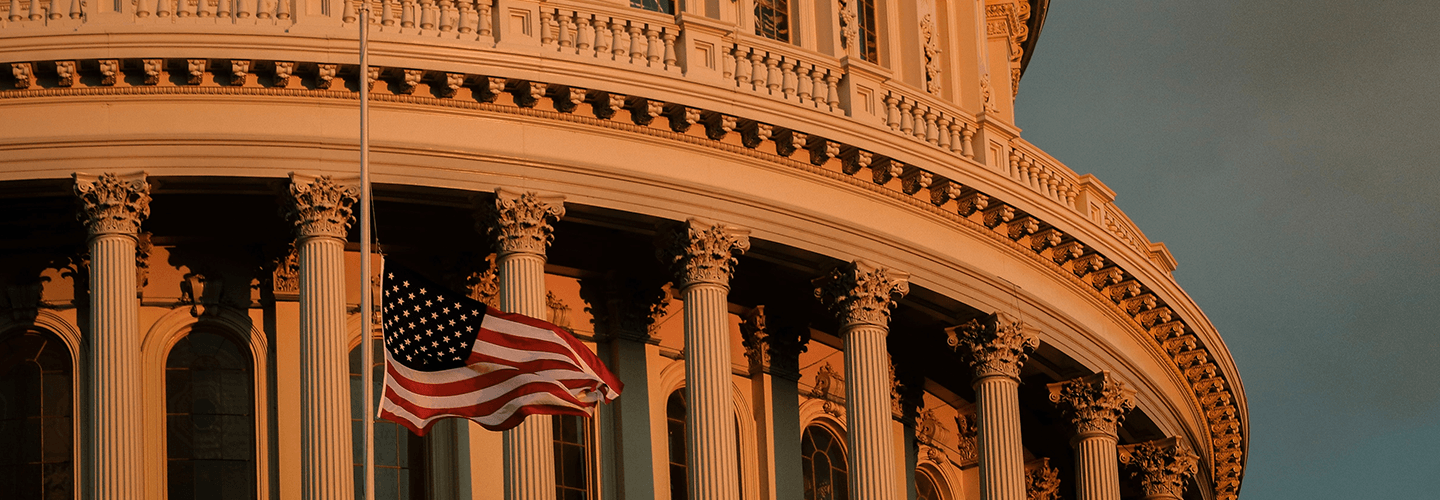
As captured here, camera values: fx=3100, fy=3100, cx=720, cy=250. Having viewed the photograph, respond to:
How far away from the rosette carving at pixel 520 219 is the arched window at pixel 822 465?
7760 millimetres

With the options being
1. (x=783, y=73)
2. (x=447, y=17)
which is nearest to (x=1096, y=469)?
(x=783, y=73)

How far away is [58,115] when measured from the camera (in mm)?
41312

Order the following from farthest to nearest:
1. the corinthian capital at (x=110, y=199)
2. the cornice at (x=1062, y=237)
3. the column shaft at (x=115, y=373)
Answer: the cornice at (x=1062, y=237), the corinthian capital at (x=110, y=199), the column shaft at (x=115, y=373)

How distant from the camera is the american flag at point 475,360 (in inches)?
1438

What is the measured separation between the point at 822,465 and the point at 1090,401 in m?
4.50

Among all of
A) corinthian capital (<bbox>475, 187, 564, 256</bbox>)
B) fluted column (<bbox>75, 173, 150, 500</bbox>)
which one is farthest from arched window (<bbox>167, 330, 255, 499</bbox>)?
corinthian capital (<bbox>475, 187, 564, 256</bbox>)

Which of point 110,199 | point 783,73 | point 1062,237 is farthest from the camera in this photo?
point 1062,237

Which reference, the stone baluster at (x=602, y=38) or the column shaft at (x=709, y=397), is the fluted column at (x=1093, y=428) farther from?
the stone baluster at (x=602, y=38)

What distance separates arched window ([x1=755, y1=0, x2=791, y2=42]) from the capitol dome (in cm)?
27

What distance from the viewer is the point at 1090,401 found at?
49.8m

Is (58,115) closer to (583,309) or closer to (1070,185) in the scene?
(583,309)

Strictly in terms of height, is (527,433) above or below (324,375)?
below

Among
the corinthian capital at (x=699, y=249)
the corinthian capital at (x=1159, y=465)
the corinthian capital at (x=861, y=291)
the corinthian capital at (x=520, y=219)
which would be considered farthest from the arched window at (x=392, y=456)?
the corinthian capital at (x=1159, y=465)

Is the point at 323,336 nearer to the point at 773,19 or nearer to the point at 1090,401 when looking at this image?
the point at 773,19
